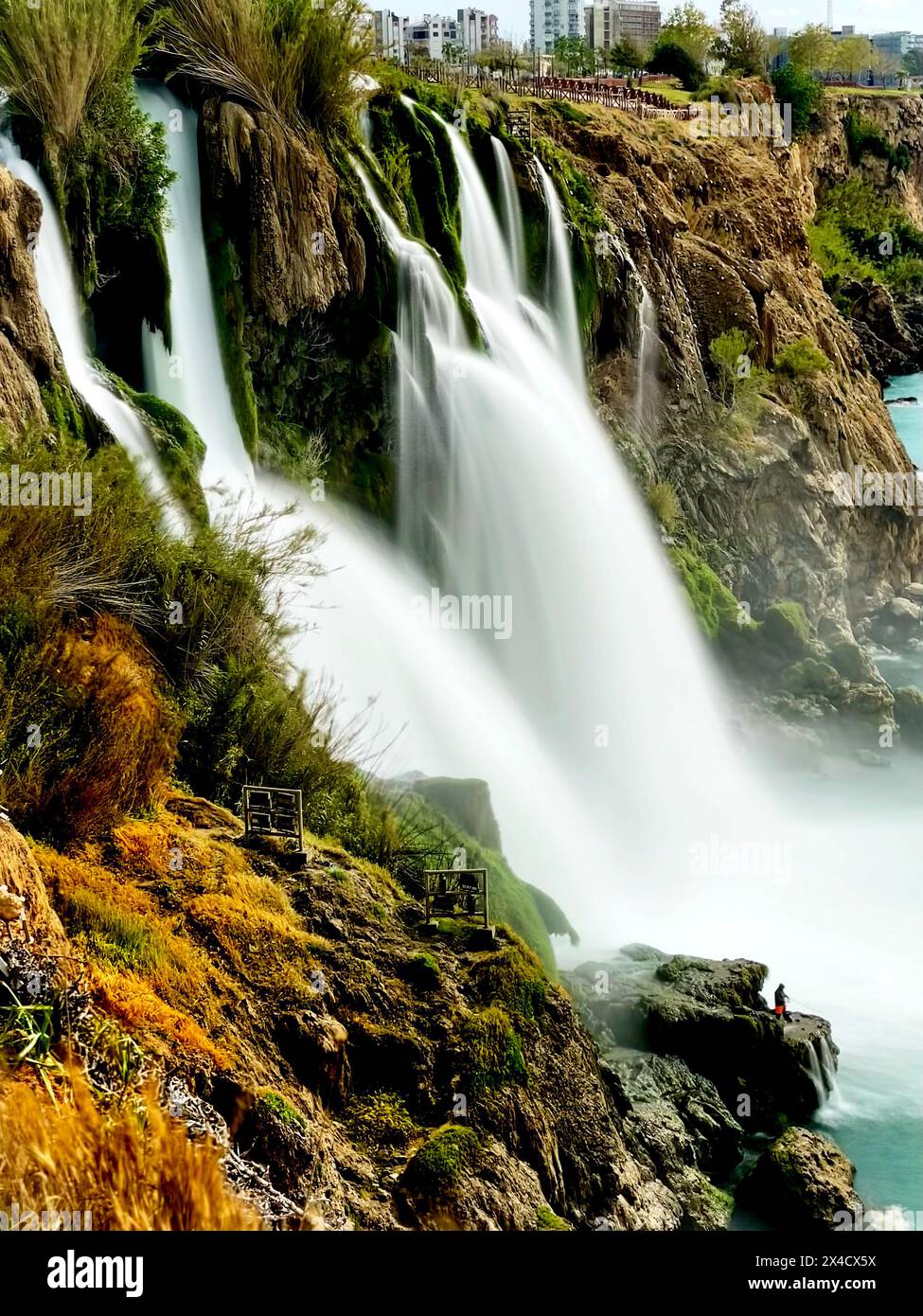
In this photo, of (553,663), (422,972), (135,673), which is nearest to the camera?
(422,972)

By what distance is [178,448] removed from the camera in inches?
591

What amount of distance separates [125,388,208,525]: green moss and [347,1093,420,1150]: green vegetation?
273 inches

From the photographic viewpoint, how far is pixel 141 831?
371 inches

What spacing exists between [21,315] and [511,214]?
50.7ft

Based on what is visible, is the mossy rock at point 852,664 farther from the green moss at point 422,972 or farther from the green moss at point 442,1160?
the green moss at point 442,1160

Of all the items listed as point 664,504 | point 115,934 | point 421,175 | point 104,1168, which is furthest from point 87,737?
point 664,504

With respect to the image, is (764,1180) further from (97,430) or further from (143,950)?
(97,430)

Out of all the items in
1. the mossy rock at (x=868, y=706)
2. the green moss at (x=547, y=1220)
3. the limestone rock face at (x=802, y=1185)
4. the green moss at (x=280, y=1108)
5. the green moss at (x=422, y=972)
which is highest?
the green moss at (x=280, y=1108)

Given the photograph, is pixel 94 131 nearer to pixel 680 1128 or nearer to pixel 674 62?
pixel 680 1128

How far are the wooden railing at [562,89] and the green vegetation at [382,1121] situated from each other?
23968 millimetres

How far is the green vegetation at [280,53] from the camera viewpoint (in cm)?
1844

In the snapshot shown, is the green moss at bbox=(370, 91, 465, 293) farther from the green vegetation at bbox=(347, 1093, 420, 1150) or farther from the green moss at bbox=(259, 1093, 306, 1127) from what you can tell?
the green moss at bbox=(259, 1093, 306, 1127)

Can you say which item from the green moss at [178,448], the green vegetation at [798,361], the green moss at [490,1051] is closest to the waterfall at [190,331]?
the green moss at [178,448]

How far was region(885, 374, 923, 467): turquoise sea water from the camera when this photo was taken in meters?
48.0
